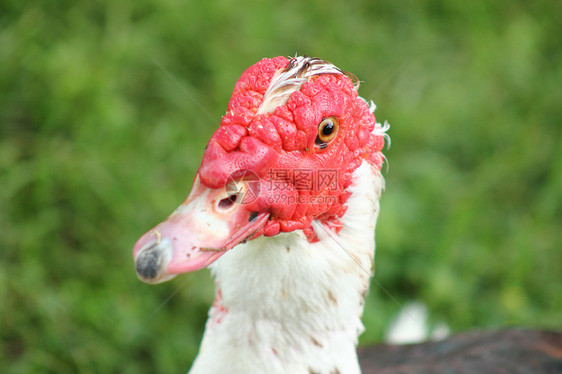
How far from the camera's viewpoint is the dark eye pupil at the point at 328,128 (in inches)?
58.6

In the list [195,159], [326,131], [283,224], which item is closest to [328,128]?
[326,131]

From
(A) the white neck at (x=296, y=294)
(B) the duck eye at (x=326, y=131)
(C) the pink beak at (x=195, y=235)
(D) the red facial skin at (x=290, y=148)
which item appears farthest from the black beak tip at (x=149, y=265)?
(B) the duck eye at (x=326, y=131)

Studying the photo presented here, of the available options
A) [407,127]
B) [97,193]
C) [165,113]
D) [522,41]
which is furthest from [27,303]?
[522,41]

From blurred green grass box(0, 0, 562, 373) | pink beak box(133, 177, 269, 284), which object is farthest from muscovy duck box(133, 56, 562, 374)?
blurred green grass box(0, 0, 562, 373)

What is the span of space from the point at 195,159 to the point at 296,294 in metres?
1.89

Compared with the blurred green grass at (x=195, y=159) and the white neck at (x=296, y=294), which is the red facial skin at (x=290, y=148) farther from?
the blurred green grass at (x=195, y=159)

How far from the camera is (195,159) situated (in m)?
3.36

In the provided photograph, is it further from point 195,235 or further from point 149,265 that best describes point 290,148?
point 149,265

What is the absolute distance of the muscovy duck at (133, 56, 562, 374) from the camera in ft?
4.38

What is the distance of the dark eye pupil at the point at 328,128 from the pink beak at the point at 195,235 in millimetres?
268

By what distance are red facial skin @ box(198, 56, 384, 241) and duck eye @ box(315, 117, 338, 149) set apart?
1cm

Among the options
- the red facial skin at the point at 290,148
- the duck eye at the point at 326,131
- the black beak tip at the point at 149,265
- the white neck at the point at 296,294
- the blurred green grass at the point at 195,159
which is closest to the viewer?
the black beak tip at the point at 149,265

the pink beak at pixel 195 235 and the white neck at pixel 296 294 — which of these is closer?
the pink beak at pixel 195 235

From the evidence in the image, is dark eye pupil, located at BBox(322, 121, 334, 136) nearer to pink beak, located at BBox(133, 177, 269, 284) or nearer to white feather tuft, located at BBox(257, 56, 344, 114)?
white feather tuft, located at BBox(257, 56, 344, 114)
